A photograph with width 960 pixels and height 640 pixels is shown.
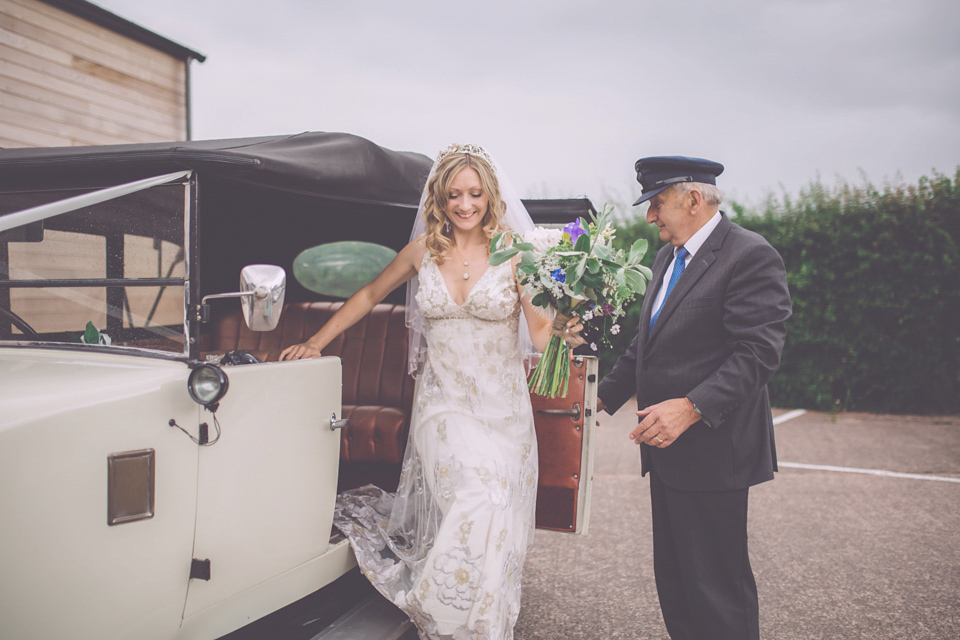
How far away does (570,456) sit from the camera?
3.07 meters

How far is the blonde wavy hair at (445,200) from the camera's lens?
9.61 ft

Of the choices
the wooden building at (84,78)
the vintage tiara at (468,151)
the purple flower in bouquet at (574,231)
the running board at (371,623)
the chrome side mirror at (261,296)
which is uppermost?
the wooden building at (84,78)

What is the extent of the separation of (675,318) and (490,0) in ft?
A: 16.5

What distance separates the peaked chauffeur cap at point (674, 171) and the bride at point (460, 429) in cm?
62

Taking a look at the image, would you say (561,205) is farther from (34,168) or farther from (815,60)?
(815,60)

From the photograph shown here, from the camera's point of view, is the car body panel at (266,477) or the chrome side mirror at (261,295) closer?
the chrome side mirror at (261,295)

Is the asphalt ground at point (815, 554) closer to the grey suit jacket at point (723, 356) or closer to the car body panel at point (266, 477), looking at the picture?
the grey suit jacket at point (723, 356)

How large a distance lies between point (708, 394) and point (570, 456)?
1077 millimetres

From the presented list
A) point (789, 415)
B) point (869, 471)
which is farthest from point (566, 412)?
point (789, 415)

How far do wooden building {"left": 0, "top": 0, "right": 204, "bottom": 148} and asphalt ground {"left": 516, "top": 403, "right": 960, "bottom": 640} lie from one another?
615 centimetres

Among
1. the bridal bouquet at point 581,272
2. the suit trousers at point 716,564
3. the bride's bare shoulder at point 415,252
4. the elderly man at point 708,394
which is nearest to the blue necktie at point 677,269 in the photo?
the elderly man at point 708,394

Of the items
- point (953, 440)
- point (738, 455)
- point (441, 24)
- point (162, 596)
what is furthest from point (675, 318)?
point (953, 440)

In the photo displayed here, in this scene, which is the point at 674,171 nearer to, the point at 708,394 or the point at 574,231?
the point at 574,231

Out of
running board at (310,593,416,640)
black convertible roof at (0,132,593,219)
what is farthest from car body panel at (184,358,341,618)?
black convertible roof at (0,132,593,219)
